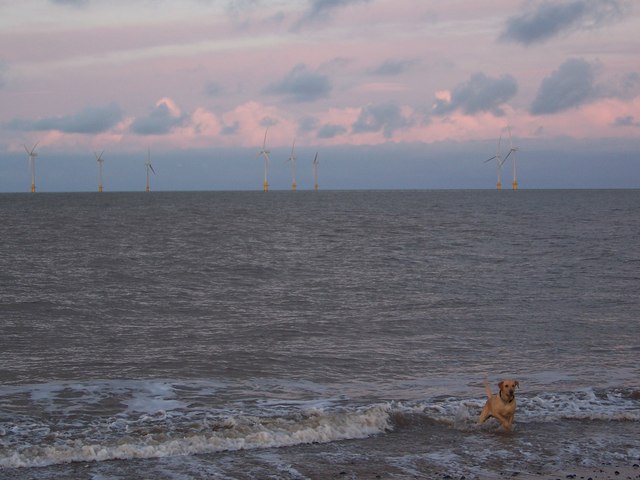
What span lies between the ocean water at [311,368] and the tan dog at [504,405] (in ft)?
0.79

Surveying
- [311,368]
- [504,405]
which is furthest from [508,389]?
[311,368]

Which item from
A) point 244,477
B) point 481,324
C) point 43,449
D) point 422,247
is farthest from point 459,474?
point 422,247

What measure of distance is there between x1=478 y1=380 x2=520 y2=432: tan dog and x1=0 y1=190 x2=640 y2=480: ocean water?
240 mm

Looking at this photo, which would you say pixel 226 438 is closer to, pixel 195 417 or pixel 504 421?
pixel 195 417

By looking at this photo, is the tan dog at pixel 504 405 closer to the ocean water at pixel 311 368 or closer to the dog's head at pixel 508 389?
the dog's head at pixel 508 389

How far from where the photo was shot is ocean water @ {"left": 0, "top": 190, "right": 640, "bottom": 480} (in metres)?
10.5

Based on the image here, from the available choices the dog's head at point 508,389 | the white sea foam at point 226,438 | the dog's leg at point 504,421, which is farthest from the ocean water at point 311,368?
the dog's head at point 508,389

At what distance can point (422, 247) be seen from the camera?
4681 cm

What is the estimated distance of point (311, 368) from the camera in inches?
625

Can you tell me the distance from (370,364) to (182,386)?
13.4ft

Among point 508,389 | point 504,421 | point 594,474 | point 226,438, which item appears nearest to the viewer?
point 594,474

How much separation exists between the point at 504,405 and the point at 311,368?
5211 millimetres

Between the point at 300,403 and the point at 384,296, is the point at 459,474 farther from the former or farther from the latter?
the point at 384,296

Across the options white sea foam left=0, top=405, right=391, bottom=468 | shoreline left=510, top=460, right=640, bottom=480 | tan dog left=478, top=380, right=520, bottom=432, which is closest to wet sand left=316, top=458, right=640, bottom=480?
shoreline left=510, top=460, right=640, bottom=480
